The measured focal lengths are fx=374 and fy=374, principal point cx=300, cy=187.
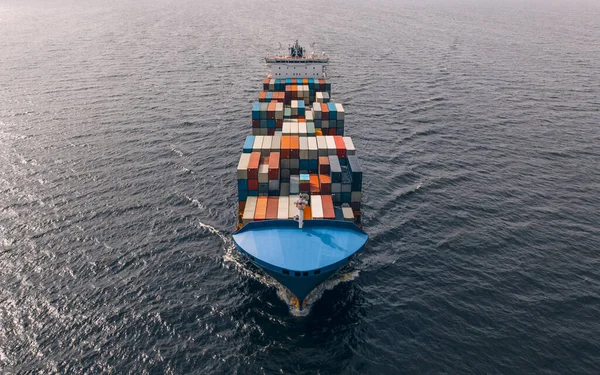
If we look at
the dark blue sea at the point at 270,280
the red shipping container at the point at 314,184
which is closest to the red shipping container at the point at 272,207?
the red shipping container at the point at 314,184

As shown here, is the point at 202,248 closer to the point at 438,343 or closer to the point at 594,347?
the point at 438,343

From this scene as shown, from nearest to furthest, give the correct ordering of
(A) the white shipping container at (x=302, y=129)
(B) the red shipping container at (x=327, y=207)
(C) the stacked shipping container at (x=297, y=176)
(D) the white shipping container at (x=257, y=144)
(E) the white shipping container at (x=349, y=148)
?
1. (B) the red shipping container at (x=327, y=207)
2. (C) the stacked shipping container at (x=297, y=176)
3. (E) the white shipping container at (x=349, y=148)
4. (D) the white shipping container at (x=257, y=144)
5. (A) the white shipping container at (x=302, y=129)

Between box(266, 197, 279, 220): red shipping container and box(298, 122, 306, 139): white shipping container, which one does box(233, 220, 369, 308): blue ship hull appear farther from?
box(298, 122, 306, 139): white shipping container

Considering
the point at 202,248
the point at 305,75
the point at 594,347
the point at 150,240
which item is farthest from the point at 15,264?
the point at 305,75

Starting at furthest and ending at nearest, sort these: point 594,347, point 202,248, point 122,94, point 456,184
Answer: point 122,94
point 456,184
point 202,248
point 594,347

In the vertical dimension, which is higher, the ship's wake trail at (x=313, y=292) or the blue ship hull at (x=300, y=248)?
the blue ship hull at (x=300, y=248)

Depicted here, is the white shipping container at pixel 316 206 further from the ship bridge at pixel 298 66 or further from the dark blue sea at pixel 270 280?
the ship bridge at pixel 298 66

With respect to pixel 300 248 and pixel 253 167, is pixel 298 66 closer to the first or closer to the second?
pixel 253 167
